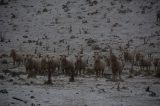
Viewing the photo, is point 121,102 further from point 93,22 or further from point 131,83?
point 93,22

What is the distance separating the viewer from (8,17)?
51812mm

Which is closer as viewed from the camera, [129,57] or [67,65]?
[67,65]

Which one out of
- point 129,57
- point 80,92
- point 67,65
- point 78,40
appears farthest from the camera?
point 78,40

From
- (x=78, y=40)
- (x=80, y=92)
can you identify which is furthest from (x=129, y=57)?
(x=80, y=92)

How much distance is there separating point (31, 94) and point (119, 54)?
2121cm

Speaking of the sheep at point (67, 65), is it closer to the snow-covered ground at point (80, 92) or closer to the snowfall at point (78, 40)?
the snowfall at point (78, 40)

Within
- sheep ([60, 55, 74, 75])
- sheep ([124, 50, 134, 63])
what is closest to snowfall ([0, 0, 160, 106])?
sheep ([124, 50, 134, 63])

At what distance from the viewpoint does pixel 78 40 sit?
4306cm

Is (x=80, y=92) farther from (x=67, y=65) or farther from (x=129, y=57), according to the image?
(x=129, y=57)

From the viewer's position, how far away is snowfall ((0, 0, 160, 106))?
1708 cm

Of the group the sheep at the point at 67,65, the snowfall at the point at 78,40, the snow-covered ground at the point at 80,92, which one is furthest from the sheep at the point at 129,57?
the snow-covered ground at the point at 80,92

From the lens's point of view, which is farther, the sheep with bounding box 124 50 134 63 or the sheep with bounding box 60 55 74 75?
the sheep with bounding box 124 50 134 63

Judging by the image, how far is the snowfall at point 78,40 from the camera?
56.0 ft

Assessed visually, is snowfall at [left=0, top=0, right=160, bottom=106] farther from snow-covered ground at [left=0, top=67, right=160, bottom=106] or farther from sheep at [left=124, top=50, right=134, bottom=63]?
sheep at [left=124, top=50, right=134, bottom=63]
